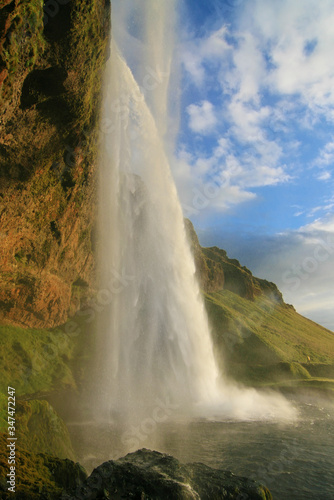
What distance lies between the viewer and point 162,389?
2786cm

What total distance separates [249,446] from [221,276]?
3087 inches

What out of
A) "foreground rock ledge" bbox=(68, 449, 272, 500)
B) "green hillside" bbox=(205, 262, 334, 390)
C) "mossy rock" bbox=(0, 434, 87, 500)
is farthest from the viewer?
"green hillside" bbox=(205, 262, 334, 390)

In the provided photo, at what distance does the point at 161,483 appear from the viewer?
7473 mm

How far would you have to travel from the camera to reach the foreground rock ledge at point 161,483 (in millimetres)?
7148

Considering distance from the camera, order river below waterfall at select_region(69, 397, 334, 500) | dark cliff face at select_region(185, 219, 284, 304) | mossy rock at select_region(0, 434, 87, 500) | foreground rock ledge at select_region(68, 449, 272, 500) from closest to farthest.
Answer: mossy rock at select_region(0, 434, 87, 500), foreground rock ledge at select_region(68, 449, 272, 500), river below waterfall at select_region(69, 397, 334, 500), dark cliff face at select_region(185, 219, 284, 304)

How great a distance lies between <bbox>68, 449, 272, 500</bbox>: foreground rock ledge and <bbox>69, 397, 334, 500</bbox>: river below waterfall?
135 inches

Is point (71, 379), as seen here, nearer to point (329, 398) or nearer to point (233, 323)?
point (329, 398)

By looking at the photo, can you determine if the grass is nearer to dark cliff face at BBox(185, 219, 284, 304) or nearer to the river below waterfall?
the river below waterfall

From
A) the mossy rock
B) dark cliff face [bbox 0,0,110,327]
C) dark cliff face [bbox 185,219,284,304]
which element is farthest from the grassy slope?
the mossy rock

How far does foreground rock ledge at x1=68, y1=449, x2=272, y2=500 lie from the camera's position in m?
7.15

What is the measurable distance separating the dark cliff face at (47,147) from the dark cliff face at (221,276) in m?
40.8

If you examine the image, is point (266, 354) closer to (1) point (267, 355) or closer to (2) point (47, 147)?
(1) point (267, 355)

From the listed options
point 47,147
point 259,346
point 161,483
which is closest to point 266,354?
point 259,346

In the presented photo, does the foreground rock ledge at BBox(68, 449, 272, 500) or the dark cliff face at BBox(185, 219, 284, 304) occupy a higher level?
the dark cliff face at BBox(185, 219, 284, 304)
